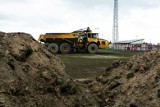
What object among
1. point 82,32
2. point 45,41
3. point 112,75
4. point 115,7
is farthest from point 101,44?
point 115,7

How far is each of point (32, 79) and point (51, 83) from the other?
60 centimetres

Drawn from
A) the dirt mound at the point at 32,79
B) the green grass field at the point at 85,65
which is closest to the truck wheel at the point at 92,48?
the green grass field at the point at 85,65

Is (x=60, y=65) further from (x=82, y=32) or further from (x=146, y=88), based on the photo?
(x=82, y=32)

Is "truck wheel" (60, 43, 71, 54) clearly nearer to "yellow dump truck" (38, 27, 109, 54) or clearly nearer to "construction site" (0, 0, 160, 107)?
"yellow dump truck" (38, 27, 109, 54)

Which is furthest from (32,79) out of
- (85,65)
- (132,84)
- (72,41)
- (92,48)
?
(92,48)

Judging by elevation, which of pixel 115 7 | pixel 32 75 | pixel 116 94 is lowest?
pixel 116 94

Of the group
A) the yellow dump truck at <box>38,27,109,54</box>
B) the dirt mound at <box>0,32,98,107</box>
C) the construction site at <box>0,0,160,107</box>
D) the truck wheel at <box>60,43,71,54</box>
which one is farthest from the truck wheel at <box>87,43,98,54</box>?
the dirt mound at <box>0,32,98,107</box>

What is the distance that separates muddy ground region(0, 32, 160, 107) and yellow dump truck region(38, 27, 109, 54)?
914 inches

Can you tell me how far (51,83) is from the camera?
31.6 feet

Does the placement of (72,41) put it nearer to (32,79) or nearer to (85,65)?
(85,65)

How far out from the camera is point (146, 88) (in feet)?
34.3

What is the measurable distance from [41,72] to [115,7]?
6607cm

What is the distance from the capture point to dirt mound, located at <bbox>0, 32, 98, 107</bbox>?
8320 millimetres

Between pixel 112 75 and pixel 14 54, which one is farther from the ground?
pixel 14 54
